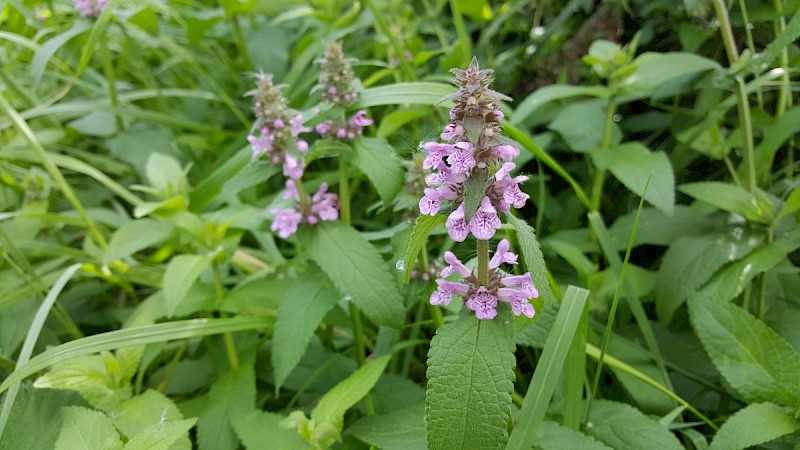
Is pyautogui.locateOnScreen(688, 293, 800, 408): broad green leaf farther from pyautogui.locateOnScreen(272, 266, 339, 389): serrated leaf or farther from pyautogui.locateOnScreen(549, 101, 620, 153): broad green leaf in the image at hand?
pyautogui.locateOnScreen(272, 266, 339, 389): serrated leaf

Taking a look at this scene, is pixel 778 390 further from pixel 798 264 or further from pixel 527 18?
pixel 527 18

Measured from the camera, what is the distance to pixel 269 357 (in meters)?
2.06

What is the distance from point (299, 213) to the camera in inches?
71.4

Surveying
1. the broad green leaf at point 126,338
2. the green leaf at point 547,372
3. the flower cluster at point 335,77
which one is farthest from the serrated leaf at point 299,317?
the green leaf at point 547,372

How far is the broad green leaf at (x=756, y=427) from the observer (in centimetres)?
139

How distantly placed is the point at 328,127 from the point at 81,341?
0.91 meters

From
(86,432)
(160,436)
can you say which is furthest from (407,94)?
(86,432)

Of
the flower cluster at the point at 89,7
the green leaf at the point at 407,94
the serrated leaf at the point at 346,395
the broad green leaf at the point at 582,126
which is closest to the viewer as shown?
the serrated leaf at the point at 346,395

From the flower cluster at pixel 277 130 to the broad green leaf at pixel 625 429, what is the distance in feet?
3.59

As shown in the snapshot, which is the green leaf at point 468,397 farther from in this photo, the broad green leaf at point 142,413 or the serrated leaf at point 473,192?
the broad green leaf at point 142,413

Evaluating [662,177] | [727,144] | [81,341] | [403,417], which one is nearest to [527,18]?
[727,144]

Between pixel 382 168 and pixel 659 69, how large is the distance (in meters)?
1.20

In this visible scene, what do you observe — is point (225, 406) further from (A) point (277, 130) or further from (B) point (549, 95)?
(B) point (549, 95)

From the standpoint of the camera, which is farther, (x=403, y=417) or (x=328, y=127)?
(x=328, y=127)
